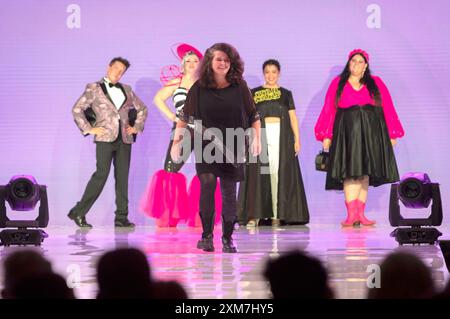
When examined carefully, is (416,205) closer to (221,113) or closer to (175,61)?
(221,113)

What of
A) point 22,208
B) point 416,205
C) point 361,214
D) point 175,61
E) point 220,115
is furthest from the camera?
point 175,61

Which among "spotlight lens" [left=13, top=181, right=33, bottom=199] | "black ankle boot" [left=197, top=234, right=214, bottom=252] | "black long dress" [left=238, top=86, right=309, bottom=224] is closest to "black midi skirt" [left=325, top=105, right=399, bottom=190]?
A: "black long dress" [left=238, top=86, right=309, bottom=224]

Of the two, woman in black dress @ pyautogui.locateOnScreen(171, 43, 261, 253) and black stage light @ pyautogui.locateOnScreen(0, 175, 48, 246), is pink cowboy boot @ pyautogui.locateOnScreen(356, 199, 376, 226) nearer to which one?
woman in black dress @ pyautogui.locateOnScreen(171, 43, 261, 253)

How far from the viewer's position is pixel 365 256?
4.57 metres

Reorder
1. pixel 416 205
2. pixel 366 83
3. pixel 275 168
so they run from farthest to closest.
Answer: pixel 275 168, pixel 366 83, pixel 416 205

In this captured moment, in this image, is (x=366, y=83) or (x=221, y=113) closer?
(x=221, y=113)

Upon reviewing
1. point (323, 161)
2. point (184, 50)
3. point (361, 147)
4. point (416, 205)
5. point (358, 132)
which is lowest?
point (416, 205)

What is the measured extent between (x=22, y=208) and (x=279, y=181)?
310cm

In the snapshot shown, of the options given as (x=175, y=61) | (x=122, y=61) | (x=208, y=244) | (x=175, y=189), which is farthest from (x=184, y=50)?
(x=208, y=244)

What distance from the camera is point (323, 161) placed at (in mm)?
7770

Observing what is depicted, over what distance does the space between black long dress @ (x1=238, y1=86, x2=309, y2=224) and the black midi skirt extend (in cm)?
39

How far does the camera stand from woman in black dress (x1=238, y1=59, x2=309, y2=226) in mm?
7773
